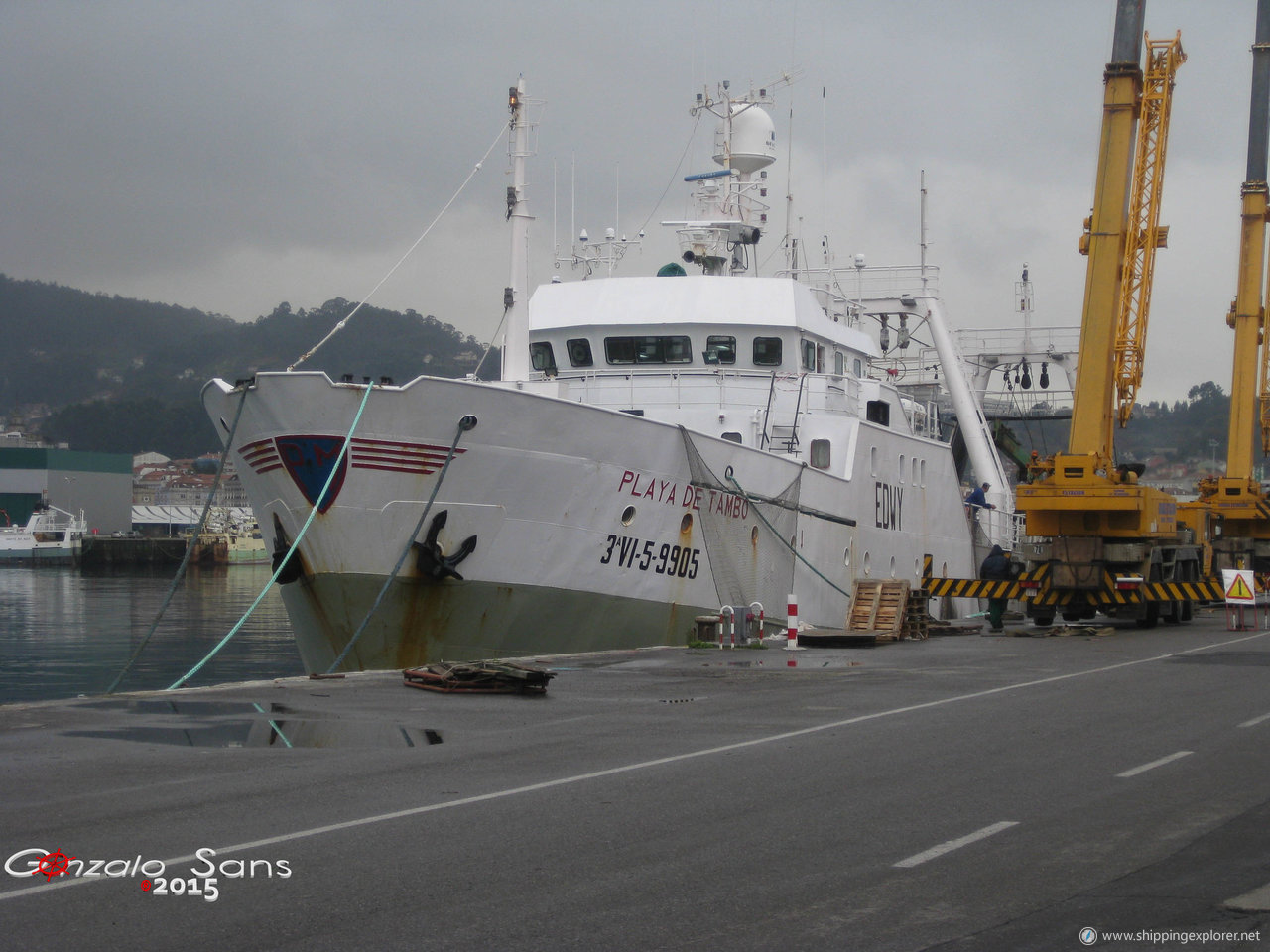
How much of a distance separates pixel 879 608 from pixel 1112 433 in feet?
25.5

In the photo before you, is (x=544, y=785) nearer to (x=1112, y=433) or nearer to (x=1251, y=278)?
(x=1112, y=433)

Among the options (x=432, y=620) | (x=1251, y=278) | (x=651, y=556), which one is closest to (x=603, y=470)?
(x=651, y=556)

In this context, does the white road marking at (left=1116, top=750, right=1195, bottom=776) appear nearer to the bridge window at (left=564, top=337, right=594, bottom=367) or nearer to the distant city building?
the bridge window at (left=564, top=337, right=594, bottom=367)

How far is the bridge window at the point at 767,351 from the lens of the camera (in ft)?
77.5

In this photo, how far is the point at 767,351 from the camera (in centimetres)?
2369

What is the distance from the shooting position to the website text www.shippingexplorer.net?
516 centimetres

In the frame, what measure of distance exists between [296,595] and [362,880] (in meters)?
11.9

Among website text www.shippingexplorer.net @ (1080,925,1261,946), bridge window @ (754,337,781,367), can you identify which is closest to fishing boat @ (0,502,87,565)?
bridge window @ (754,337,781,367)

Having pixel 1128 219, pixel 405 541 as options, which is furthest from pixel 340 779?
pixel 1128 219

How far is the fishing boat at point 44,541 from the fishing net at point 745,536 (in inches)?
2826

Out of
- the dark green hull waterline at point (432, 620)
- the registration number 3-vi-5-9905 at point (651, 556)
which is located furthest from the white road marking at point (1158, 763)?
the registration number 3-vi-5-9905 at point (651, 556)

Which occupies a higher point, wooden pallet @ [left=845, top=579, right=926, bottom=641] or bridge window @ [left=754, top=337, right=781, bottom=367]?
bridge window @ [left=754, top=337, right=781, bottom=367]

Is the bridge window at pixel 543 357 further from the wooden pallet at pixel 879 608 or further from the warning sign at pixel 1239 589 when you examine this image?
the warning sign at pixel 1239 589

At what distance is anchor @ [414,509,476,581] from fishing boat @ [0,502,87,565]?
245 feet
